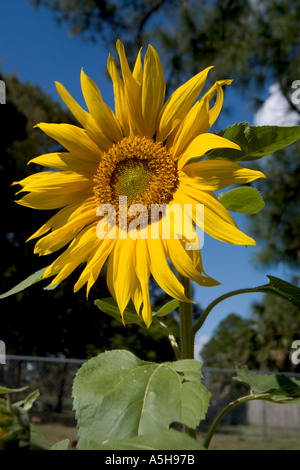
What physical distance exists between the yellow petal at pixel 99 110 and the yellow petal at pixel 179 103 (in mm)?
47

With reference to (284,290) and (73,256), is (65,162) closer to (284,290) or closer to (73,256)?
(73,256)

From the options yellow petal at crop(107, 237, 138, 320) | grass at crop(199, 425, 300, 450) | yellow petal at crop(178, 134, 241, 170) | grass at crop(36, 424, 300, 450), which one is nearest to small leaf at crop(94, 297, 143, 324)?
yellow petal at crop(107, 237, 138, 320)

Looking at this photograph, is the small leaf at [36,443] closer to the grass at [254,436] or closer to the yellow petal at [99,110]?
the yellow petal at [99,110]

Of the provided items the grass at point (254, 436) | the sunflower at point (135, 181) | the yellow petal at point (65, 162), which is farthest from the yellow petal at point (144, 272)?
the grass at point (254, 436)

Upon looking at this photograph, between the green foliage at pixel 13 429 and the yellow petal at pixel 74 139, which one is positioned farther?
the yellow petal at pixel 74 139

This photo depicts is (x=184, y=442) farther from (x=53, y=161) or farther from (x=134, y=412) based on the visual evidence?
(x=53, y=161)

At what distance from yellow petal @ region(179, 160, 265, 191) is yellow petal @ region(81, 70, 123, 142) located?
10 cm

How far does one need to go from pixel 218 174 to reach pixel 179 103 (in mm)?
82

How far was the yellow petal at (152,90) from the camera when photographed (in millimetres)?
432

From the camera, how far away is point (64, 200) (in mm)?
473

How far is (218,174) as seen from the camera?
0.39 metres

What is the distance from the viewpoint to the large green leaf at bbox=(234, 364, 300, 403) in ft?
1.29

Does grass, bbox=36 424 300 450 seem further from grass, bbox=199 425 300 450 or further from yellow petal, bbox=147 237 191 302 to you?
yellow petal, bbox=147 237 191 302
